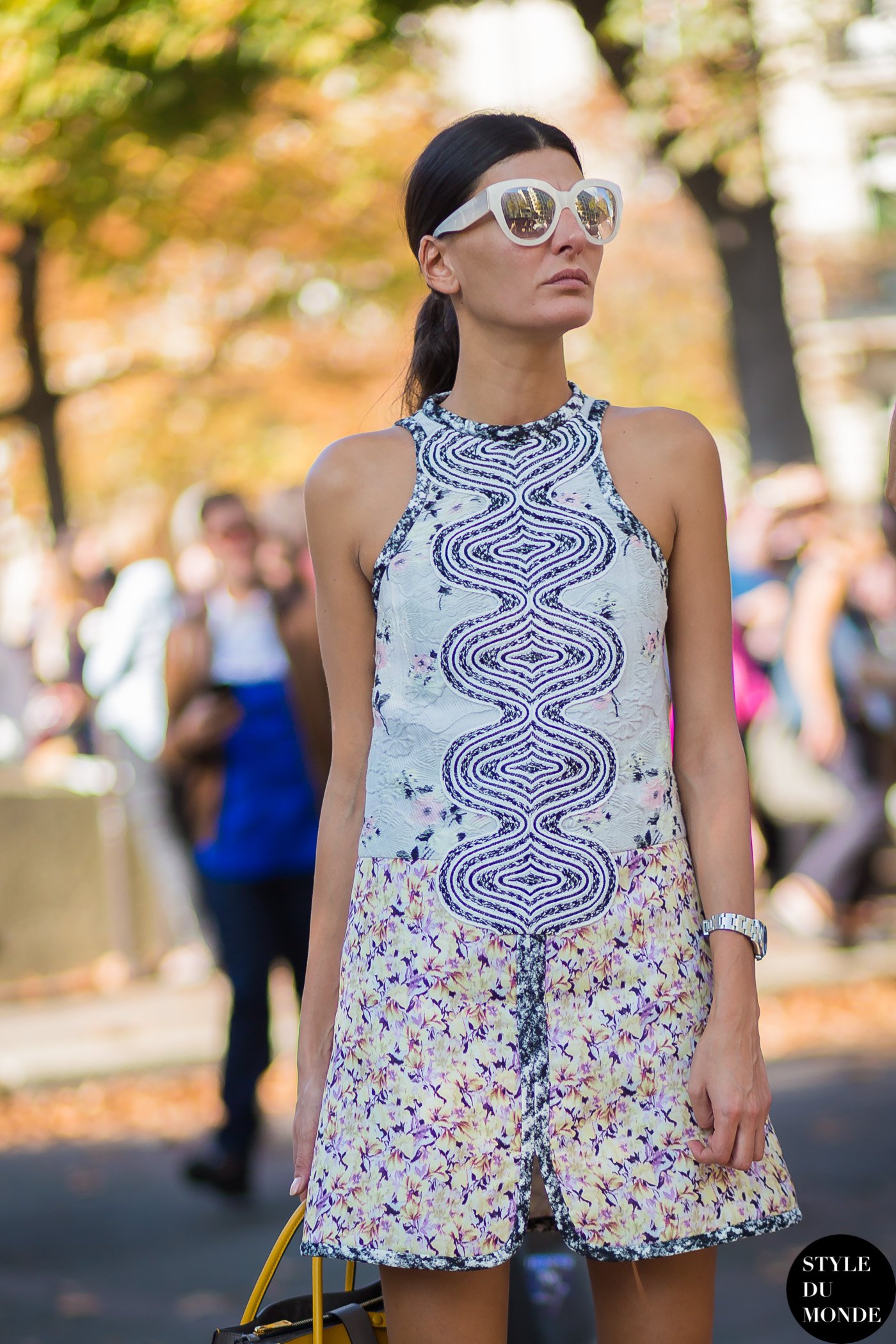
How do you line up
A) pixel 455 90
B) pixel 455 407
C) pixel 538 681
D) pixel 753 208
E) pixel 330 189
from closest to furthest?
pixel 538 681 < pixel 455 407 < pixel 753 208 < pixel 330 189 < pixel 455 90

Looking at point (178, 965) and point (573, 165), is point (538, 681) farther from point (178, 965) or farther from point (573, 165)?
point (178, 965)

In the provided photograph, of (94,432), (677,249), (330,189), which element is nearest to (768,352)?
(330,189)

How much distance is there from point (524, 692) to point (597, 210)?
665 mm

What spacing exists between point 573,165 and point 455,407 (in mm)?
360

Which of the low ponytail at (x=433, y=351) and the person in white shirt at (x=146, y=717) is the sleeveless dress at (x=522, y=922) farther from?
the person in white shirt at (x=146, y=717)

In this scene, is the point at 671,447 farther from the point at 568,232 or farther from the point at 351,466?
the point at 351,466

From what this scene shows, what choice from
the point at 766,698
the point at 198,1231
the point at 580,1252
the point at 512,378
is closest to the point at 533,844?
the point at 580,1252

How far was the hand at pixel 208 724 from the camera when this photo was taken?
256 inches

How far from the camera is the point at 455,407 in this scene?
2.60 m

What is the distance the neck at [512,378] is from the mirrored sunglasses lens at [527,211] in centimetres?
13

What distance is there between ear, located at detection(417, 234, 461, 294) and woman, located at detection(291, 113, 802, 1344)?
2.5 inches

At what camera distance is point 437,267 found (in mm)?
2652

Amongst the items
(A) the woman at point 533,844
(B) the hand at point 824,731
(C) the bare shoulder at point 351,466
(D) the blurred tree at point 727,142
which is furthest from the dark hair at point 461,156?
(D) the blurred tree at point 727,142

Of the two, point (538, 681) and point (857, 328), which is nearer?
point (538, 681)
